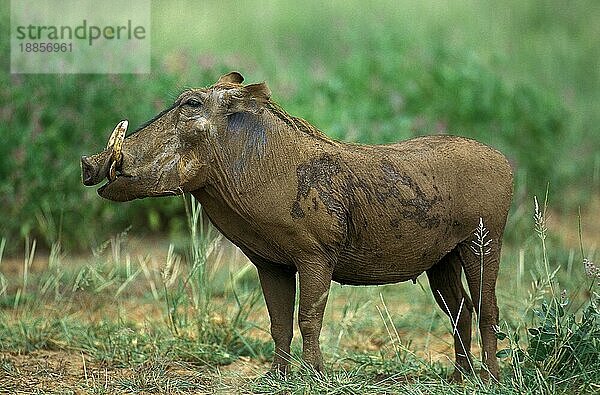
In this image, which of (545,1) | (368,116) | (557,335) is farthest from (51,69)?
(545,1)

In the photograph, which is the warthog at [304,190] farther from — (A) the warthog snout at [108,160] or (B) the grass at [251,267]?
(B) the grass at [251,267]

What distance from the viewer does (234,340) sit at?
20.1 ft

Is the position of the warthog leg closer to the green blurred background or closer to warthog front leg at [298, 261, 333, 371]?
warthog front leg at [298, 261, 333, 371]

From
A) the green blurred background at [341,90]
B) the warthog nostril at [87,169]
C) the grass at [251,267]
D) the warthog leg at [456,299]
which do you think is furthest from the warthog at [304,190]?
the green blurred background at [341,90]

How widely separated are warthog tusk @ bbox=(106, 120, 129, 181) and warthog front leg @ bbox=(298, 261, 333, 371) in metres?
0.93

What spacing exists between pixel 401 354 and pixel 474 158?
54.9 inches

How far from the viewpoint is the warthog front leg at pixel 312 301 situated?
482cm

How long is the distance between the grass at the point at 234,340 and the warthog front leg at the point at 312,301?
102 mm

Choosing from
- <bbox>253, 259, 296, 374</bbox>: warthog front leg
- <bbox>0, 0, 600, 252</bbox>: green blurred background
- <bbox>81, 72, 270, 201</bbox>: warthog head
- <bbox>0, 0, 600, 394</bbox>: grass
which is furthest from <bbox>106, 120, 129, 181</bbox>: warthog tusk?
<bbox>0, 0, 600, 252</bbox>: green blurred background

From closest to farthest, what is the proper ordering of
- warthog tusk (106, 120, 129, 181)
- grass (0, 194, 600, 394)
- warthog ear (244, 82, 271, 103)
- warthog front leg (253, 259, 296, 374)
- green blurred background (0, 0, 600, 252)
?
warthog tusk (106, 120, 129, 181)
warthog ear (244, 82, 271, 103)
grass (0, 194, 600, 394)
warthog front leg (253, 259, 296, 374)
green blurred background (0, 0, 600, 252)

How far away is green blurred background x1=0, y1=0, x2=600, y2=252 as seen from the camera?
893cm

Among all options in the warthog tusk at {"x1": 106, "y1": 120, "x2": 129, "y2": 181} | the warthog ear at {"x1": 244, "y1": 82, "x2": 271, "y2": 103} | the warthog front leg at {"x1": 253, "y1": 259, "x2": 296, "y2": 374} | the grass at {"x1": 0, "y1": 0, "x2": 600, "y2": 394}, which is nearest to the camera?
the warthog tusk at {"x1": 106, "y1": 120, "x2": 129, "y2": 181}

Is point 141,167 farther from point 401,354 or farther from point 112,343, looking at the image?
point 401,354

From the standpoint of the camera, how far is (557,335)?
491 centimetres
